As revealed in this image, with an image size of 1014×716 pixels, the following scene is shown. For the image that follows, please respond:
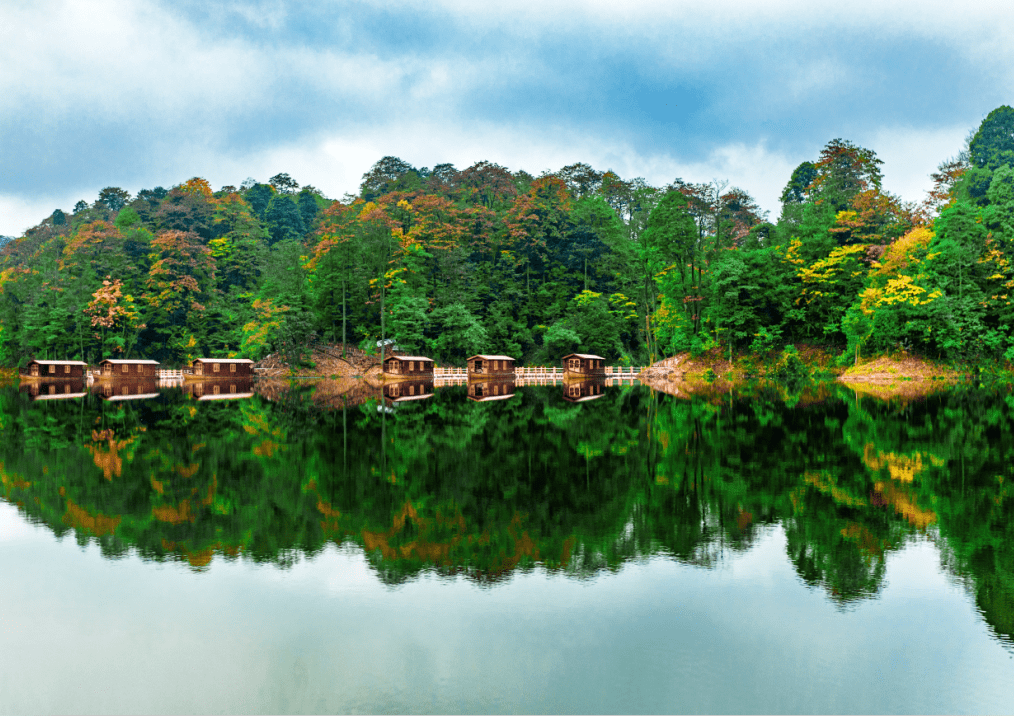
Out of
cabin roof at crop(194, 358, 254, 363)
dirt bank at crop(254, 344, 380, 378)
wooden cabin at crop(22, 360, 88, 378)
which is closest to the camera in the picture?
cabin roof at crop(194, 358, 254, 363)

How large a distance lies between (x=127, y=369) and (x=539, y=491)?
67145mm

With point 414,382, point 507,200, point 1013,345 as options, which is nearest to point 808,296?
point 1013,345

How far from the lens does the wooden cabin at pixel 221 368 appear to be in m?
69.8

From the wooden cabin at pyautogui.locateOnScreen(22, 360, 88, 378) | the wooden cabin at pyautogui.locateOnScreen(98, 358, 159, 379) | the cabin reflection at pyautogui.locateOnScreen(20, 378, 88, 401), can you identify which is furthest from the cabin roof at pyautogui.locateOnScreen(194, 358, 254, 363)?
the wooden cabin at pyautogui.locateOnScreen(22, 360, 88, 378)

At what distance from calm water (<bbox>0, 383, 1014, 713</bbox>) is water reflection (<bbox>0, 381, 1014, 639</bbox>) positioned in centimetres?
10

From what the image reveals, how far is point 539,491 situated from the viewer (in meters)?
15.0

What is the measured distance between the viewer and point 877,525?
40.1ft

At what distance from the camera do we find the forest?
55844mm

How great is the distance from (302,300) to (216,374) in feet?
42.6

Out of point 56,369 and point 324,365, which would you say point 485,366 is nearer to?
point 324,365

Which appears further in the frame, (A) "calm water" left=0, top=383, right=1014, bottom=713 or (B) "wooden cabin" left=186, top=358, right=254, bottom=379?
(B) "wooden cabin" left=186, top=358, right=254, bottom=379

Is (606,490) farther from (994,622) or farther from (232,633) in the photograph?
(232,633)

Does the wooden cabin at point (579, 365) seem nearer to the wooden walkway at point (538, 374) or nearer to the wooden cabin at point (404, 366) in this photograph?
the wooden walkway at point (538, 374)

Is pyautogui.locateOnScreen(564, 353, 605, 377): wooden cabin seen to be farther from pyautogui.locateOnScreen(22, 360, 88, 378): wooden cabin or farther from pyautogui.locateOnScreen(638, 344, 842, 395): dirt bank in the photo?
pyautogui.locateOnScreen(22, 360, 88, 378): wooden cabin
